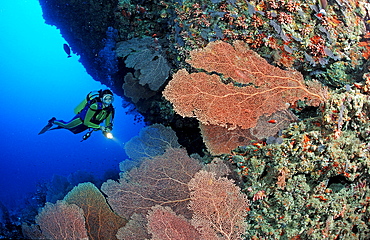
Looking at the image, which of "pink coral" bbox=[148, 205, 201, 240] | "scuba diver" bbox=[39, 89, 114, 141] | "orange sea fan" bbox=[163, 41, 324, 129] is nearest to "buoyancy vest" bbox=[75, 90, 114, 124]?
"scuba diver" bbox=[39, 89, 114, 141]

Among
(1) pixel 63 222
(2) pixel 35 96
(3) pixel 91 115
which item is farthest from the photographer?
(2) pixel 35 96

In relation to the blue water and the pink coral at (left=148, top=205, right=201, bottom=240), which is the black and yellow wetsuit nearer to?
the pink coral at (left=148, top=205, right=201, bottom=240)

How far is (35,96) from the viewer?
20234 mm

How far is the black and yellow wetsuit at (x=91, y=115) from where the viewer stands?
4523 millimetres

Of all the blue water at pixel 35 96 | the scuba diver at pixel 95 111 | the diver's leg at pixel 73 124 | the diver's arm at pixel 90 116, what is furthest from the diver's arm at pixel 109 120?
the blue water at pixel 35 96

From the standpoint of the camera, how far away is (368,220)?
6.47 ft

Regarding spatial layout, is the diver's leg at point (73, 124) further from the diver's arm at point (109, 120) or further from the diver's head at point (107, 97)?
the diver's head at point (107, 97)

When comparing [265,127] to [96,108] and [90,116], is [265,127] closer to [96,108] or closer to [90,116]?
[96,108]

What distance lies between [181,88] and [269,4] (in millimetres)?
1243

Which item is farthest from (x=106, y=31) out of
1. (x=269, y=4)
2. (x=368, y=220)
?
(x=368, y=220)

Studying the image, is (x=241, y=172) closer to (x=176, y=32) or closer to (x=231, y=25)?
(x=231, y=25)

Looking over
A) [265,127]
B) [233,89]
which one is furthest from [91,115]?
[265,127]

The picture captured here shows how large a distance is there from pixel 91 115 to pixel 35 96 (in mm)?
19088

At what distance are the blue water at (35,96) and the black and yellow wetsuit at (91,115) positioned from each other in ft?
27.9
